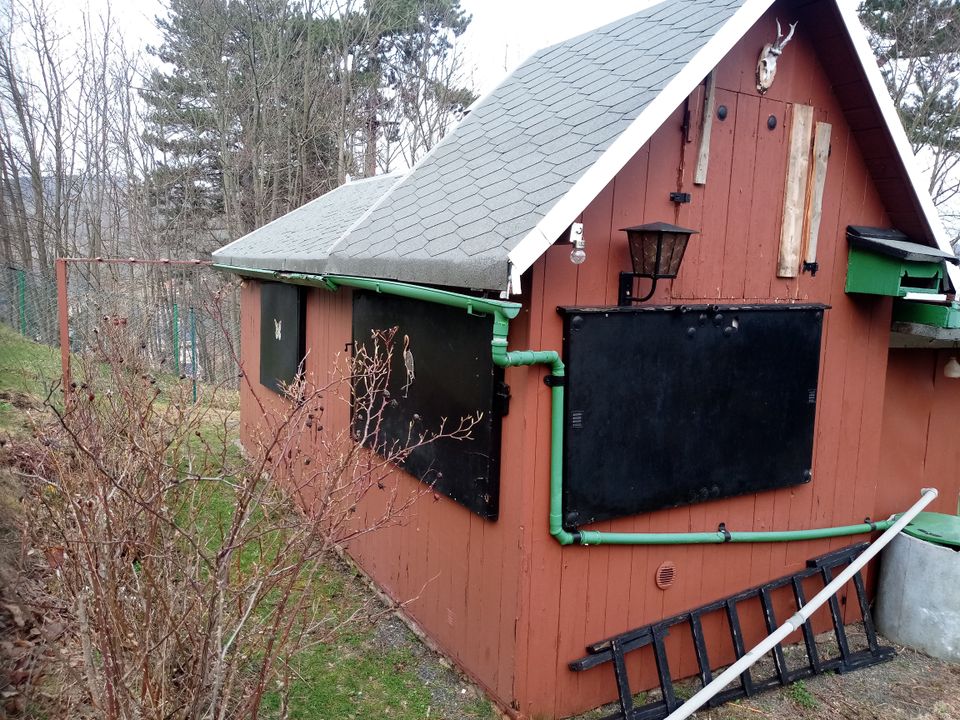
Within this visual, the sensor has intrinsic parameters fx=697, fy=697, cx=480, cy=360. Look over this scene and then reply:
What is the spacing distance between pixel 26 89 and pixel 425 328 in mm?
17041

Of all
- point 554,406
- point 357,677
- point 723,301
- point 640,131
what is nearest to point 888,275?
point 723,301

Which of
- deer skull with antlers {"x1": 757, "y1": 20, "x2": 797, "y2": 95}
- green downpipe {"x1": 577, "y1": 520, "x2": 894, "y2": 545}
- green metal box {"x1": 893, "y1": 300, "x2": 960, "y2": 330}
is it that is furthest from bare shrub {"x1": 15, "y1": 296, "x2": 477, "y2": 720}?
green metal box {"x1": 893, "y1": 300, "x2": 960, "y2": 330}

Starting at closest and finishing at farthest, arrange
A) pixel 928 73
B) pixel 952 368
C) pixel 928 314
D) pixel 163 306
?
pixel 928 314 < pixel 952 368 < pixel 163 306 < pixel 928 73

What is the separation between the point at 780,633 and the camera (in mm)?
4086

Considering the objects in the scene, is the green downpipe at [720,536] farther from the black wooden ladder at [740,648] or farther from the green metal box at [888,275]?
the green metal box at [888,275]

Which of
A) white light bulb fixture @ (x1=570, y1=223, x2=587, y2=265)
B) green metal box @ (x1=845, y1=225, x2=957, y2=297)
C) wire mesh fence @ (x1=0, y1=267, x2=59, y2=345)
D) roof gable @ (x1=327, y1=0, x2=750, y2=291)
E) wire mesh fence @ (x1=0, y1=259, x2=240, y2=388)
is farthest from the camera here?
wire mesh fence @ (x1=0, y1=267, x2=59, y2=345)

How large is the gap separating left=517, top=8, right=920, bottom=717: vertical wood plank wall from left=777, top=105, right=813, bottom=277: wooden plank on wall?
0.06 m

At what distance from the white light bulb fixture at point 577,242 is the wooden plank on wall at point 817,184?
2.01 metres

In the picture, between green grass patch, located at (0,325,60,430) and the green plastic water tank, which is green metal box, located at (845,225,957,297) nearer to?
the green plastic water tank

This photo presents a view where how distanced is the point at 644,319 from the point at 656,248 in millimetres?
473

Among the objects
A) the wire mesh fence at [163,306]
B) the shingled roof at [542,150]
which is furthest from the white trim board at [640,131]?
the wire mesh fence at [163,306]

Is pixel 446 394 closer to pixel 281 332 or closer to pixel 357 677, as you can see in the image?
pixel 357 677

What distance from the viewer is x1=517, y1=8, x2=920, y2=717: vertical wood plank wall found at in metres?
3.69

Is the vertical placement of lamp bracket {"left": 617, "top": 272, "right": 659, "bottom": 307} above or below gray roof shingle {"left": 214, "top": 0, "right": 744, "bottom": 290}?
below
